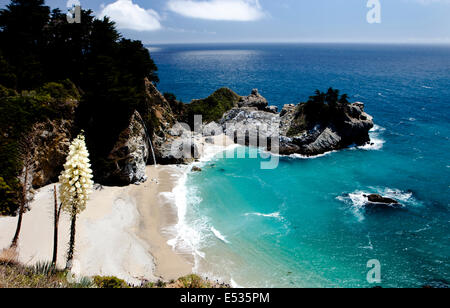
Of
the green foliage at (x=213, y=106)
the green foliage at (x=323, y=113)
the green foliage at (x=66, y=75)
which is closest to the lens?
the green foliage at (x=66, y=75)

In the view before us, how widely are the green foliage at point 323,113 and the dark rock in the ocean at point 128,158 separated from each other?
27966mm

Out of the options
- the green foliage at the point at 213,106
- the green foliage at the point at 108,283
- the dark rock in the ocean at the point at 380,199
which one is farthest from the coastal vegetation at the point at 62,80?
the dark rock in the ocean at the point at 380,199

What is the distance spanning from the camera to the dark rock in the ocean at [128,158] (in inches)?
1346

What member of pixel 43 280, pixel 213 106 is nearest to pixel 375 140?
pixel 213 106

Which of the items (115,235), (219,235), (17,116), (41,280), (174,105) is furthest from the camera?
(174,105)

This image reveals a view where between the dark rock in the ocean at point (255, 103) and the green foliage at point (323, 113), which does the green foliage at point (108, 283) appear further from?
the dark rock in the ocean at point (255, 103)

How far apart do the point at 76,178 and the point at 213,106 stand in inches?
2222

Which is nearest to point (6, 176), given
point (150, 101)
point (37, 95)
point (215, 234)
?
point (37, 95)

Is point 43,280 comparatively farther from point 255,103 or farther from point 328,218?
point 255,103

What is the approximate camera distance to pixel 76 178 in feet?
43.2

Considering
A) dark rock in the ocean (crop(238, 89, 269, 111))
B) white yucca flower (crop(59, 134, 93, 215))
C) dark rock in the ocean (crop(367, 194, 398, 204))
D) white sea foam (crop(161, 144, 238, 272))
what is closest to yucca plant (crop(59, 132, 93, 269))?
white yucca flower (crop(59, 134, 93, 215))

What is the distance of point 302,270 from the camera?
23.5 m
